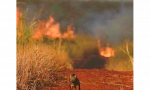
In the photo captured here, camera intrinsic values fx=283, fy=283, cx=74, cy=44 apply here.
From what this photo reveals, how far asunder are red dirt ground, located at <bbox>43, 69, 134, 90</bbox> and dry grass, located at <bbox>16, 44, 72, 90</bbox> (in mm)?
274

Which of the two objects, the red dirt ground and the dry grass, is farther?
the red dirt ground

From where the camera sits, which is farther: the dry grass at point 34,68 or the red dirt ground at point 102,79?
the red dirt ground at point 102,79

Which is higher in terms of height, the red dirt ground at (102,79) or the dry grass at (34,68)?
the dry grass at (34,68)

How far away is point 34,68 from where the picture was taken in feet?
16.6

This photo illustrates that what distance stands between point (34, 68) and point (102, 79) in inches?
58.6

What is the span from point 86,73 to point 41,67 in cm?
136

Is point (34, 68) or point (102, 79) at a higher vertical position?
point (34, 68)

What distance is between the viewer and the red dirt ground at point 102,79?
5127 mm

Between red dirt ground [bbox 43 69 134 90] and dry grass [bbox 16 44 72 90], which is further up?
dry grass [bbox 16 44 72 90]

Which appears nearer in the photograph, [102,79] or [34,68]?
[34,68]

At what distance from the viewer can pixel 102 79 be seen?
18.9ft

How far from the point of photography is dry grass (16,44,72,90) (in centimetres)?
469

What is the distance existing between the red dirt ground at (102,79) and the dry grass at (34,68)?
0.27m
